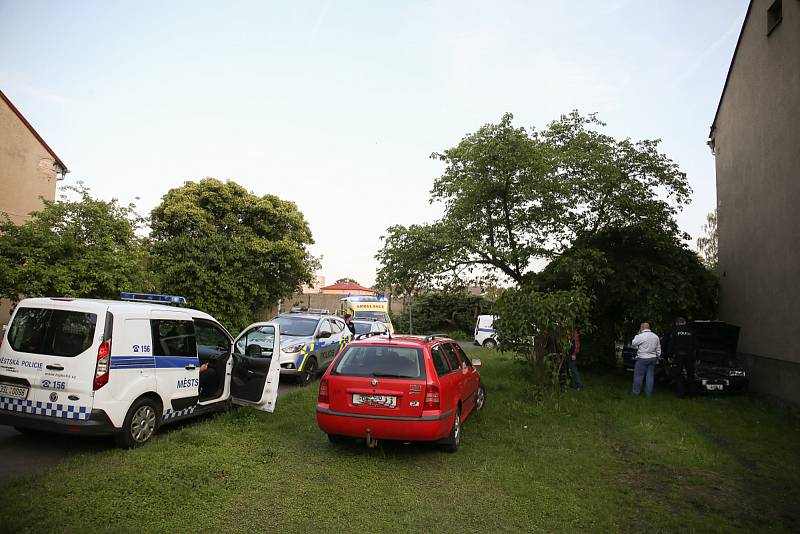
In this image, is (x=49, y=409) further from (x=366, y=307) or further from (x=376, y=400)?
(x=366, y=307)

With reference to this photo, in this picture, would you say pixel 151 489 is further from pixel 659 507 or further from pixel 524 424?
pixel 524 424

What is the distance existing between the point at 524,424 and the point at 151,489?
19.8 ft

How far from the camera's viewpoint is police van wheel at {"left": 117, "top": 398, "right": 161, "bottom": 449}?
20.7 feet

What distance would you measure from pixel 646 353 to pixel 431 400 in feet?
24.1

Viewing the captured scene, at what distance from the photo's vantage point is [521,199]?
15484mm

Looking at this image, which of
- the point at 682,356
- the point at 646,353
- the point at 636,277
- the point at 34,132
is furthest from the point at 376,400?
the point at 34,132

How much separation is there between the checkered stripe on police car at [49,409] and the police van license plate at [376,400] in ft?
9.97

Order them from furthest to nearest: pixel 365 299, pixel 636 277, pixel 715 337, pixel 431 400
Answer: pixel 365 299
pixel 636 277
pixel 715 337
pixel 431 400

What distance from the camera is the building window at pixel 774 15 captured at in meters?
11.7

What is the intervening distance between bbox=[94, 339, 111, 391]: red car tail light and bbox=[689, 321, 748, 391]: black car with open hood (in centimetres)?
1181

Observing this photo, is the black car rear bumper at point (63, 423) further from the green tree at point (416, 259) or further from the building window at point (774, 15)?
the building window at point (774, 15)

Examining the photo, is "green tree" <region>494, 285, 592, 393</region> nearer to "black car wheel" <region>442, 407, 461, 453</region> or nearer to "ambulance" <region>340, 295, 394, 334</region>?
"black car wheel" <region>442, 407, 461, 453</region>

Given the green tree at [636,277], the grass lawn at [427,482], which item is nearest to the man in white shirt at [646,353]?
the green tree at [636,277]

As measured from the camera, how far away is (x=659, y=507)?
526 cm
